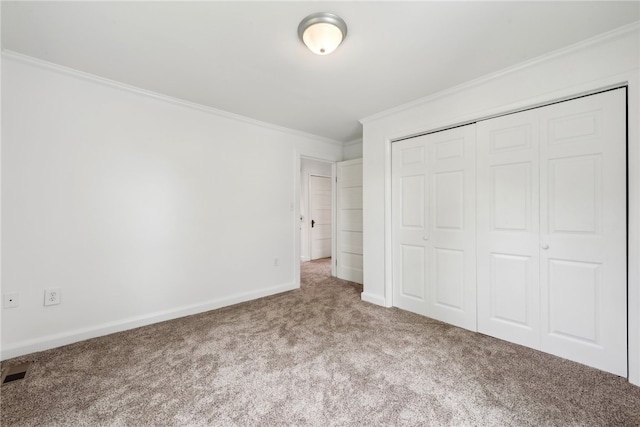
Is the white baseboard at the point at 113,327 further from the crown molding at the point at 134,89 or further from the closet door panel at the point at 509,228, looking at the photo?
the closet door panel at the point at 509,228

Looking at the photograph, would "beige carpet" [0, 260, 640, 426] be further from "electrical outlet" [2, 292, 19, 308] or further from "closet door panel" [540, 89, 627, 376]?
"electrical outlet" [2, 292, 19, 308]

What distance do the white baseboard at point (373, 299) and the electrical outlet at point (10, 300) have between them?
3202mm

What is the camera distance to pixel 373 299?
3281 millimetres

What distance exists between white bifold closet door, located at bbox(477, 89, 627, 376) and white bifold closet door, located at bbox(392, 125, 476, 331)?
0.11m

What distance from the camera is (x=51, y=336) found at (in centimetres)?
219

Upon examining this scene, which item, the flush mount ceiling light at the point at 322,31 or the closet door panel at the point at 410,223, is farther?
the closet door panel at the point at 410,223

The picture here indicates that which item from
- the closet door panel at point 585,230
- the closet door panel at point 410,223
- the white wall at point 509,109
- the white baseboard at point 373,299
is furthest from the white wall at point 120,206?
the closet door panel at point 585,230

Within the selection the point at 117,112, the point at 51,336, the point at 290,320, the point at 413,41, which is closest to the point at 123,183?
the point at 117,112

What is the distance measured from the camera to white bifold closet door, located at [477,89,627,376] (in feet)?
6.02

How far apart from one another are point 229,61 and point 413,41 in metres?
1.39

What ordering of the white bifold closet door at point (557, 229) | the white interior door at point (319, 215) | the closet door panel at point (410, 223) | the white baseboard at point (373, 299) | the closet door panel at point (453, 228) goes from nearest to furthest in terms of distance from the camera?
the white bifold closet door at point (557, 229)
the closet door panel at point (453, 228)
the closet door panel at point (410, 223)
the white baseboard at point (373, 299)
the white interior door at point (319, 215)

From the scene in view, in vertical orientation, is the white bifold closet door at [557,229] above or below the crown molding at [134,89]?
below

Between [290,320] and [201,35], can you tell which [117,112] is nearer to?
[201,35]

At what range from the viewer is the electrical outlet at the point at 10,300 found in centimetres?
202
